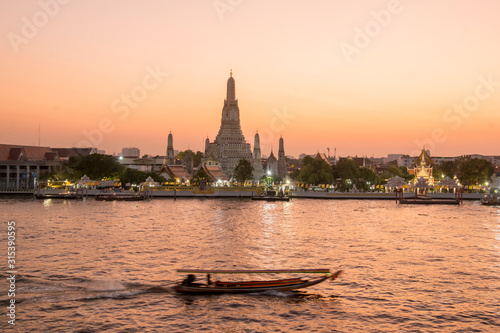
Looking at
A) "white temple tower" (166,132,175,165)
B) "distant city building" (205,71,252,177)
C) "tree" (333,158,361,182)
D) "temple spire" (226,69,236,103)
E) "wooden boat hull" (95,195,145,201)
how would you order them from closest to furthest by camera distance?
1. "wooden boat hull" (95,195,145,201)
2. "tree" (333,158,361,182)
3. "distant city building" (205,71,252,177)
4. "temple spire" (226,69,236,103)
5. "white temple tower" (166,132,175,165)

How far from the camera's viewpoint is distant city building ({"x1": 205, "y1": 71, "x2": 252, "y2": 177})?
467ft

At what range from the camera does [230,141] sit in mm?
145875

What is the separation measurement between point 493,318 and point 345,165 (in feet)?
305

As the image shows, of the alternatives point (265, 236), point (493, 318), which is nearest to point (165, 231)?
point (265, 236)

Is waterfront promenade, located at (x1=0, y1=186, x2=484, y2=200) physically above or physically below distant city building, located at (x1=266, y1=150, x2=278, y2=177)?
below

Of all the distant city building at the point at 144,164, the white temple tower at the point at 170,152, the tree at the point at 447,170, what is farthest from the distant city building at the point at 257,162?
the tree at the point at 447,170

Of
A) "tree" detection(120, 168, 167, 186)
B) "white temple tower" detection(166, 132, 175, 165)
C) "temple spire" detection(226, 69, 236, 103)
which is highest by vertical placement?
"temple spire" detection(226, 69, 236, 103)

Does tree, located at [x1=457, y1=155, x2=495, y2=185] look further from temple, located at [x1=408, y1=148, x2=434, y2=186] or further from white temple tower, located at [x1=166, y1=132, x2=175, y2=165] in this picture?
white temple tower, located at [x1=166, y1=132, x2=175, y2=165]

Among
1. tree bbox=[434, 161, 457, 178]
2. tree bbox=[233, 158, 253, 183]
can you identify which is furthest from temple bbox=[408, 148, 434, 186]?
tree bbox=[233, 158, 253, 183]

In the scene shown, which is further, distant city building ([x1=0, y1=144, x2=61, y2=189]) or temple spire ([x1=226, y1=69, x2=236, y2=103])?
temple spire ([x1=226, y1=69, x2=236, y2=103])

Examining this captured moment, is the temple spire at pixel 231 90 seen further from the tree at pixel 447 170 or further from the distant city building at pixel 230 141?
the tree at pixel 447 170

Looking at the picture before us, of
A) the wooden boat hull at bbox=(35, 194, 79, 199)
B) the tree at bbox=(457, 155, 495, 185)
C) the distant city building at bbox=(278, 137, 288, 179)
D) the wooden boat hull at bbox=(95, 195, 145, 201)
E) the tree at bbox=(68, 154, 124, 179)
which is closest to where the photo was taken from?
the wooden boat hull at bbox=(95, 195, 145, 201)

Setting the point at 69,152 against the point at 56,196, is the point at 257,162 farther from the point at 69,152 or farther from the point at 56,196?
the point at 56,196

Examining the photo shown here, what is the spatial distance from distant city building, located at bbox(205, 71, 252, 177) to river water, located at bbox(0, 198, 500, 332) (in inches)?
3667
